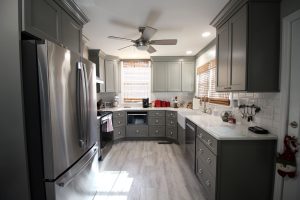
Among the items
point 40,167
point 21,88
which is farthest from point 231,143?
point 21,88

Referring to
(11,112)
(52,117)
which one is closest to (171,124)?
(52,117)

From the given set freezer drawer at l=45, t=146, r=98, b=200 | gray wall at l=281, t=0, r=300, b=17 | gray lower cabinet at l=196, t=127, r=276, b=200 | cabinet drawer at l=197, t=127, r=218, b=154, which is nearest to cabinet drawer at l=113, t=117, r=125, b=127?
freezer drawer at l=45, t=146, r=98, b=200

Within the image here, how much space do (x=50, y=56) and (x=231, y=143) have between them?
73.3 inches

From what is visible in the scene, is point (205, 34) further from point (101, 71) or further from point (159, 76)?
point (101, 71)

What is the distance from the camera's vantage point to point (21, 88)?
3.80 feet

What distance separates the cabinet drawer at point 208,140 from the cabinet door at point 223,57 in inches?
26.6

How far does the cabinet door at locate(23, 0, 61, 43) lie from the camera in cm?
116

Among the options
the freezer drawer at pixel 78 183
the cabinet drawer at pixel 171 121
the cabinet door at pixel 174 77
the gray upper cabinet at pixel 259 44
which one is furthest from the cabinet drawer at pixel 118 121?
the gray upper cabinet at pixel 259 44

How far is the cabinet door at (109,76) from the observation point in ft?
14.4

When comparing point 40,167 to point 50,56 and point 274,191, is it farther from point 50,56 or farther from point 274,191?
point 274,191

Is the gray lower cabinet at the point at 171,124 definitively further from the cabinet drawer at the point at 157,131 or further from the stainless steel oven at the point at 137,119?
the stainless steel oven at the point at 137,119

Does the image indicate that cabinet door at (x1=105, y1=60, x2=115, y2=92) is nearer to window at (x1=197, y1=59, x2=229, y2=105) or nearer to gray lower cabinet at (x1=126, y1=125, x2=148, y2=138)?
gray lower cabinet at (x1=126, y1=125, x2=148, y2=138)

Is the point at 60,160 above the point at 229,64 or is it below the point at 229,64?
below

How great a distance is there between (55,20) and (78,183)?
166cm
